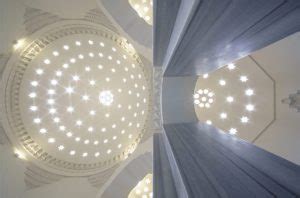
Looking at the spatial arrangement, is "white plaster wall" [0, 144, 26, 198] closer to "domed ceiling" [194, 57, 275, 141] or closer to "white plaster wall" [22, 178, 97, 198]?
"white plaster wall" [22, 178, 97, 198]

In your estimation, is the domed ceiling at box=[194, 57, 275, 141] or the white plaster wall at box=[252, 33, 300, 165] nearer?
the white plaster wall at box=[252, 33, 300, 165]

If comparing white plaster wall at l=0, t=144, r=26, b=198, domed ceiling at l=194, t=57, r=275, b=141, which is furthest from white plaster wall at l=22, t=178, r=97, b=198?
domed ceiling at l=194, t=57, r=275, b=141

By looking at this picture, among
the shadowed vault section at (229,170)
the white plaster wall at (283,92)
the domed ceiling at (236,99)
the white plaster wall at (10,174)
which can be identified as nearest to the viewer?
the shadowed vault section at (229,170)

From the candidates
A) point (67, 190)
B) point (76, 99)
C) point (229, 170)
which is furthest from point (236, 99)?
point (229, 170)

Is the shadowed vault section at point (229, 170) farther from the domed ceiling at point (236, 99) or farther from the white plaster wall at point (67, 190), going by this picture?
the domed ceiling at point (236, 99)

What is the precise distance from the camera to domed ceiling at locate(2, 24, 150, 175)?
1130 centimetres

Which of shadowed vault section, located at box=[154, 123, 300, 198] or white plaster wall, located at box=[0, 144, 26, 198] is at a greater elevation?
shadowed vault section, located at box=[154, 123, 300, 198]

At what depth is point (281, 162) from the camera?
180 inches

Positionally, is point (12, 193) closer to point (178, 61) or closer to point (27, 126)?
point (27, 126)

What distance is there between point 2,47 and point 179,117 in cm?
686

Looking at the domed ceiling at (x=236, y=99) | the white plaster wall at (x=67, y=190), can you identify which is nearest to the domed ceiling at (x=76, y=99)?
the white plaster wall at (x=67, y=190)

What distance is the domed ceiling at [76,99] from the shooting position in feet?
37.1

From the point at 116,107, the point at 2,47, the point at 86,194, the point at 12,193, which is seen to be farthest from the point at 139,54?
the point at 12,193

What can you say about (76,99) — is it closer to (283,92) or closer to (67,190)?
(67,190)
